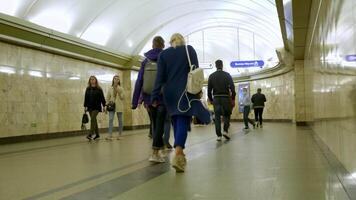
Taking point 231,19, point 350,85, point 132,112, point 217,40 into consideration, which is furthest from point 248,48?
point 350,85

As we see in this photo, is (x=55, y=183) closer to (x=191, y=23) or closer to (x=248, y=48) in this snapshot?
(x=191, y=23)

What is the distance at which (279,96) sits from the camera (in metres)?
26.7

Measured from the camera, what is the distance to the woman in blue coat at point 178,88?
17.7 feet

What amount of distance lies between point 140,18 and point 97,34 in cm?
276

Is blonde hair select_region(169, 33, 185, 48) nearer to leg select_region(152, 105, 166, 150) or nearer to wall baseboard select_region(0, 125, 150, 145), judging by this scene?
leg select_region(152, 105, 166, 150)

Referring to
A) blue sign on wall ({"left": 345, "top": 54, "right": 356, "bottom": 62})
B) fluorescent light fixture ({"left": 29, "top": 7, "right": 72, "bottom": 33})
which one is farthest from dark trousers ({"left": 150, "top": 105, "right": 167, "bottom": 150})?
fluorescent light fixture ({"left": 29, "top": 7, "right": 72, "bottom": 33})

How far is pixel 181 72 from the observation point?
5.54 metres

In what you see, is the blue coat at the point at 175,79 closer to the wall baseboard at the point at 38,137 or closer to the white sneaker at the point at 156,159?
the white sneaker at the point at 156,159

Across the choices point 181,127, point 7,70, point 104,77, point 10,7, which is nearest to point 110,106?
point 7,70

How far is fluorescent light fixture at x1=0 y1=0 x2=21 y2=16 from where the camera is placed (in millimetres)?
12819

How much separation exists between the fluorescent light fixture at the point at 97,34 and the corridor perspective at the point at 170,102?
0.23 ft

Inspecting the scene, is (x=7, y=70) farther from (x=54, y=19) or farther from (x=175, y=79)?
(x=175, y=79)

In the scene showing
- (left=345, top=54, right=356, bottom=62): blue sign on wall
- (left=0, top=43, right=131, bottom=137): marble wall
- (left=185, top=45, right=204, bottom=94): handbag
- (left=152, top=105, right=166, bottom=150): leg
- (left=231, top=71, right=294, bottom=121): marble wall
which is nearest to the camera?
(left=345, top=54, right=356, bottom=62): blue sign on wall

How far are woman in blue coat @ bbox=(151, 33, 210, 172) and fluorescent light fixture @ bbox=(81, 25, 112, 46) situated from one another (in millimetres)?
12280
